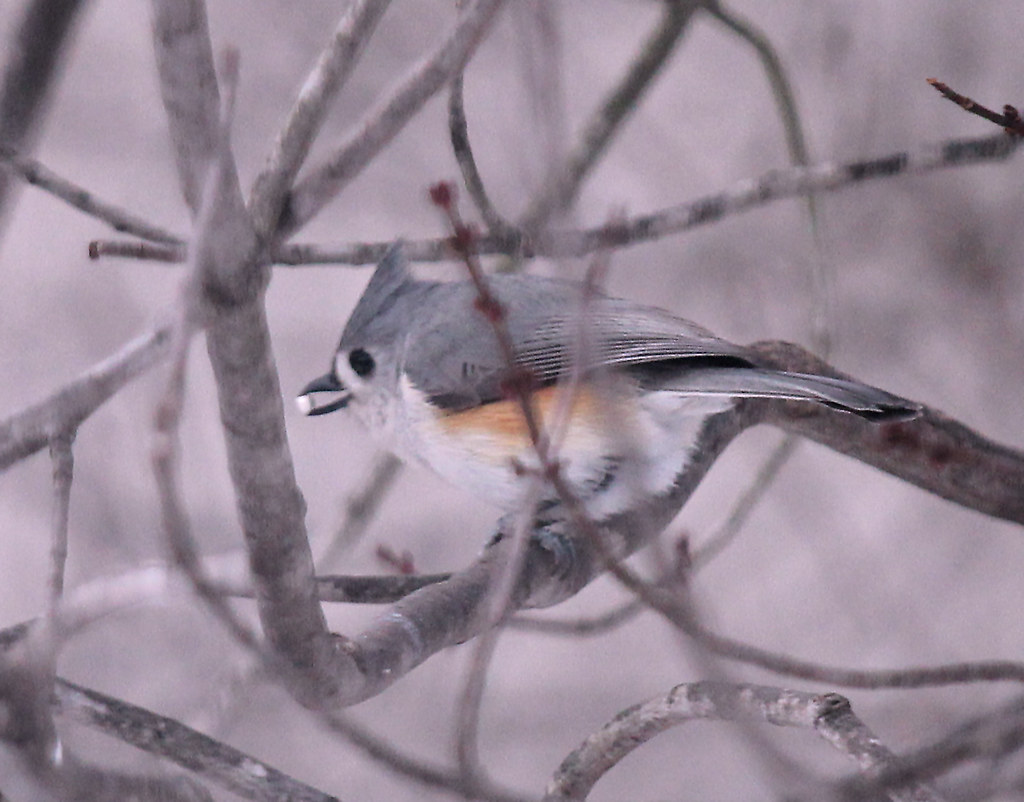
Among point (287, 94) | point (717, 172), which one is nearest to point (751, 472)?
point (717, 172)

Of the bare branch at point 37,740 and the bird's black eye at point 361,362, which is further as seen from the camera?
the bird's black eye at point 361,362

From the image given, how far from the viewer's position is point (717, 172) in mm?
4625

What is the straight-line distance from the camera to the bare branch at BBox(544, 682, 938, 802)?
1.54 m

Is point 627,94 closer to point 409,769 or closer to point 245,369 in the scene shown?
point 245,369

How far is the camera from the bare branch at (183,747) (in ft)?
5.01

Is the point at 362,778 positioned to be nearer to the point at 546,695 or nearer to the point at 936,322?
the point at 546,695

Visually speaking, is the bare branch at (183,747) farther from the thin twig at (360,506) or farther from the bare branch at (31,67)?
the thin twig at (360,506)

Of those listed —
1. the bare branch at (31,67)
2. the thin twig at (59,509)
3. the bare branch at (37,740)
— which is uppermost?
the bare branch at (31,67)

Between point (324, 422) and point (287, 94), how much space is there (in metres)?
1.39

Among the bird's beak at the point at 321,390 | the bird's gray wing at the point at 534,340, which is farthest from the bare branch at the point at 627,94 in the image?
the bird's beak at the point at 321,390

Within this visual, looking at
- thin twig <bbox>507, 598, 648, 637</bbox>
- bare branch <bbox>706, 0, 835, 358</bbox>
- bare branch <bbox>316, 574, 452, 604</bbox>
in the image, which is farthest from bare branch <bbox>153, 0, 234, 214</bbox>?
bare branch <bbox>706, 0, 835, 358</bbox>

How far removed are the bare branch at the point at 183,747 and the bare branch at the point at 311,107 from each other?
2.21ft

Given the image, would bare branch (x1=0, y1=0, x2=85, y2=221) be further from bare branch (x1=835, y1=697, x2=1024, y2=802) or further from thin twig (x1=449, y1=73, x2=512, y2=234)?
bare branch (x1=835, y1=697, x2=1024, y2=802)

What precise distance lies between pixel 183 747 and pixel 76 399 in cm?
49
